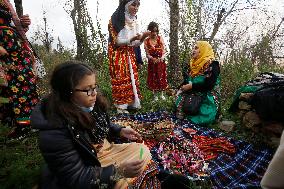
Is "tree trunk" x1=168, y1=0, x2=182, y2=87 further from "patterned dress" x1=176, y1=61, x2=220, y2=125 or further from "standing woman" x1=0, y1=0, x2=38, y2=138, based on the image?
"standing woman" x1=0, y1=0, x2=38, y2=138

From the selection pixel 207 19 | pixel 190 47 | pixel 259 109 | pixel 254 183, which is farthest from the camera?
pixel 207 19


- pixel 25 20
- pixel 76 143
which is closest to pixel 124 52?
pixel 25 20

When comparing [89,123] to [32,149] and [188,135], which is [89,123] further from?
[188,135]

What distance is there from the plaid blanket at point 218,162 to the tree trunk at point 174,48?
3.82 metres

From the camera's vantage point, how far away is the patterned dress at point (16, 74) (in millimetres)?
3793

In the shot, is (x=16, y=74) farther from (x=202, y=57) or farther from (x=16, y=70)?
(x=202, y=57)

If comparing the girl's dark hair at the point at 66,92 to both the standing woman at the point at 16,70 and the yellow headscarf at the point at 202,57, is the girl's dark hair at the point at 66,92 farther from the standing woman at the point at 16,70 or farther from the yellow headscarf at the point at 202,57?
the yellow headscarf at the point at 202,57

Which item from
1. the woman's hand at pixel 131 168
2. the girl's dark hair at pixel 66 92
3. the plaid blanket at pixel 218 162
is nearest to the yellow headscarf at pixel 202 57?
the plaid blanket at pixel 218 162

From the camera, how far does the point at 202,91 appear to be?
5.09 meters

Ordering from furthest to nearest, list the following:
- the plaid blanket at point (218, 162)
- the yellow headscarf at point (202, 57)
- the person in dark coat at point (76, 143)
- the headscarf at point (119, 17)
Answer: the headscarf at point (119, 17) → the yellow headscarf at point (202, 57) → the plaid blanket at point (218, 162) → the person in dark coat at point (76, 143)

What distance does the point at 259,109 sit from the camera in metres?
4.10

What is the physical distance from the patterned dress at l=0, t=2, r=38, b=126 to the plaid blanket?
1735mm

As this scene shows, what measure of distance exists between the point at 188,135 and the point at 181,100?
95 cm

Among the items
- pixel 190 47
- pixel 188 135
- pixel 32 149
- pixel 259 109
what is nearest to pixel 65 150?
pixel 32 149
